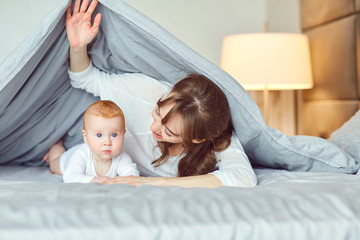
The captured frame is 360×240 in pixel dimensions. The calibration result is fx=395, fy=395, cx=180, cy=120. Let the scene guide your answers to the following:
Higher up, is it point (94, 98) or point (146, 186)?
point (94, 98)

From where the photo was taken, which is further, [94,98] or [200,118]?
[94,98]

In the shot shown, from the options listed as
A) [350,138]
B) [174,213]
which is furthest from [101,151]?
[350,138]

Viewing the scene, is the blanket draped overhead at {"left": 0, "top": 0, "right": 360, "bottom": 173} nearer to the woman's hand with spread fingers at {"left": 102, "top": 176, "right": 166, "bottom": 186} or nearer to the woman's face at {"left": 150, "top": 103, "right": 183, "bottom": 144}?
the woman's face at {"left": 150, "top": 103, "right": 183, "bottom": 144}

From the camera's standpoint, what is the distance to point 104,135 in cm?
120

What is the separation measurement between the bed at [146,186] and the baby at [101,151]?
0.44 ft

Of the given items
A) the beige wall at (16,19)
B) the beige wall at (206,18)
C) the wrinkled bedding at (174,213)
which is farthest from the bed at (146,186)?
the beige wall at (16,19)

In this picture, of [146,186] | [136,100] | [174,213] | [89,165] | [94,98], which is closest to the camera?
[174,213]

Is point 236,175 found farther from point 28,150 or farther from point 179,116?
point 28,150

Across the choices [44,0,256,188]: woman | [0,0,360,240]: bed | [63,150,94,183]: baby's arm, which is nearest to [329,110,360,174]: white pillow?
[0,0,360,240]: bed

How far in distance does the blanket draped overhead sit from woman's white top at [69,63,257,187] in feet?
0.14

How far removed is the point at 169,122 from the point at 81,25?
42 centimetres

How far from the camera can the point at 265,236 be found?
2.31 ft

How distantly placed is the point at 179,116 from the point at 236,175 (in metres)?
0.25

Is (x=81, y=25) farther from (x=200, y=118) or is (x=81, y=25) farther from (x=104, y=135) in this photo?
(x=200, y=118)
